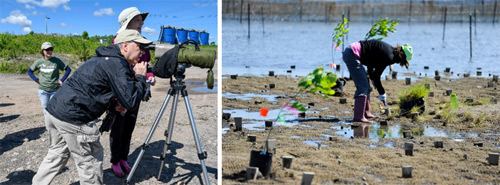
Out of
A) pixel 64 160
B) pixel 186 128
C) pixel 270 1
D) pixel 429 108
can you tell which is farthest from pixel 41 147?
pixel 270 1

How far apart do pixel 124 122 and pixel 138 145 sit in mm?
1564

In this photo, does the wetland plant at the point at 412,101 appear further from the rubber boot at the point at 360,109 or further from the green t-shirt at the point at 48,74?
the green t-shirt at the point at 48,74

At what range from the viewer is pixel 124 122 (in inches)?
183

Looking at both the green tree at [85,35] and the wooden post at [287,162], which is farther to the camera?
the green tree at [85,35]

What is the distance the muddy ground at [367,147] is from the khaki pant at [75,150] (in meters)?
0.93

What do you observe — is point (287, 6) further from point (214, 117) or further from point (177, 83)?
point (177, 83)

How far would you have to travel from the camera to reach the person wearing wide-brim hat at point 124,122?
4.40m

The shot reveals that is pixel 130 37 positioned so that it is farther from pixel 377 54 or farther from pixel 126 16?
pixel 377 54

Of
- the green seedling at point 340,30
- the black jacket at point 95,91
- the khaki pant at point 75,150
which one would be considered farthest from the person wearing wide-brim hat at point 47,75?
the green seedling at point 340,30

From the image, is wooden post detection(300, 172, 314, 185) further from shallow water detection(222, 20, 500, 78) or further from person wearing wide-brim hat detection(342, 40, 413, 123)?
shallow water detection(222, 20, 500, 78)

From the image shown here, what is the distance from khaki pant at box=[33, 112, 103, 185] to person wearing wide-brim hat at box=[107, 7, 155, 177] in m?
0.39

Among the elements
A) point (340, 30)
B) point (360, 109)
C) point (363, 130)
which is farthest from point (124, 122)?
point (340, 30)

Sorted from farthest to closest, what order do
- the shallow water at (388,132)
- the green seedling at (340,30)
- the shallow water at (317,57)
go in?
1. the shallow water at (317,57)
2. the green seedling at (340,30)
3. the shallow water at (388,132)

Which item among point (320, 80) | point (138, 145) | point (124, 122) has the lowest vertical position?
point (138, 145)
